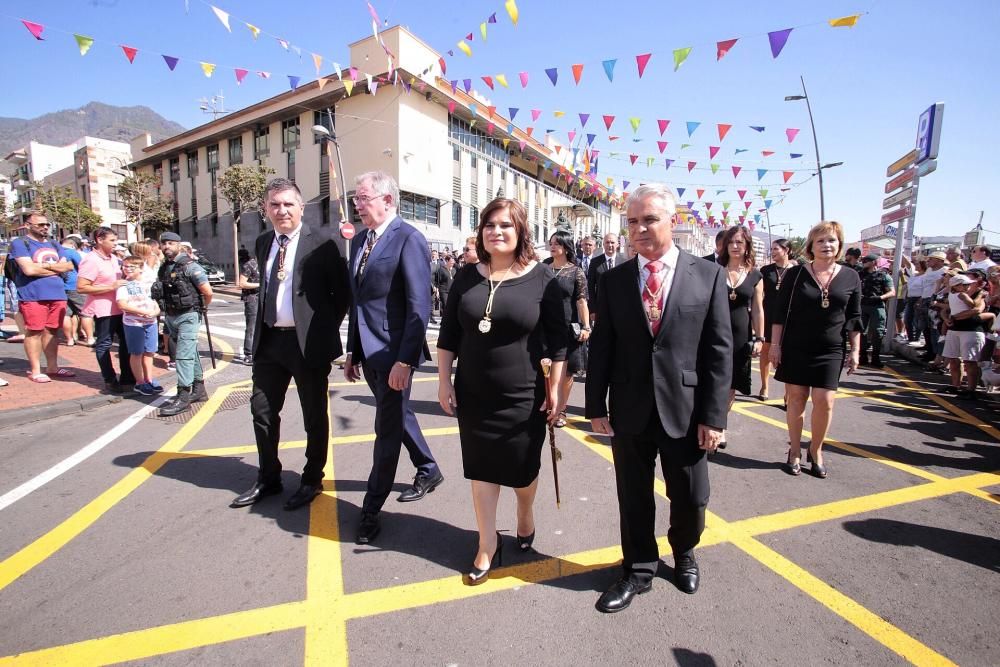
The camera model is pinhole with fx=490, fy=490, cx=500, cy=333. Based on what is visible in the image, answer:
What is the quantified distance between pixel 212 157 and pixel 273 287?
1563 inches

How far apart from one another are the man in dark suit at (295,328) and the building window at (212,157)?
3852 centimetres

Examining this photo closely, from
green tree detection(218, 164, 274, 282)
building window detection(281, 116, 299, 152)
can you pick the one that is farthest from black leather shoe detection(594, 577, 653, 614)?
building window detection(281, 116, 299, 152)

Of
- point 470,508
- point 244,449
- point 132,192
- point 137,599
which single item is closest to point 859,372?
point 470,508

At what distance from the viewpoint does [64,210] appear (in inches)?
1352

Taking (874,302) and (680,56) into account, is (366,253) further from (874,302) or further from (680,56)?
(874,302)

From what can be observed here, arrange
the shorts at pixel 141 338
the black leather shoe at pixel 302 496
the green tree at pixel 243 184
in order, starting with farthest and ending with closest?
the green tree at pixel 243 184, the shorts at pixel 141 338, the black leather shoe at pixel 302 496

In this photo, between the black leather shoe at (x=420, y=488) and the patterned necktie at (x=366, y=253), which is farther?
the black leather shoe at (x=420, y=488)

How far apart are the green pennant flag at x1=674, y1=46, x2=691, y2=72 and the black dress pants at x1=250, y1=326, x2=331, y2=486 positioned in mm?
6602

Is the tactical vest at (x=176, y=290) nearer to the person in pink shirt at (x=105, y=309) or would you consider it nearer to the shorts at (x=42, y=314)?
the person in pink shirt at (x=105, y=309)

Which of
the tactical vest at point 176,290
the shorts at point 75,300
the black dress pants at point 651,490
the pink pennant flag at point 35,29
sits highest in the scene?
the pink pennant flag at point 35,29

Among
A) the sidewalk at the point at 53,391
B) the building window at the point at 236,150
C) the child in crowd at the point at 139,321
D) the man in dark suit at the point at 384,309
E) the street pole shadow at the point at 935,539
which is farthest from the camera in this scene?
the building window at the point at 236,150

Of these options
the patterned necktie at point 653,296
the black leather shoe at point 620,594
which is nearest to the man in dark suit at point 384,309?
the patterned necktie at point 653,296

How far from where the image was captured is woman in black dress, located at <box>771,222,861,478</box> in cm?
381

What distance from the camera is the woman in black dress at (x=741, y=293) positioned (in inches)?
166
